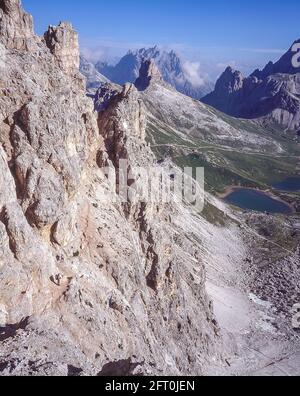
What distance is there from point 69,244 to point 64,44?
45.7 metres

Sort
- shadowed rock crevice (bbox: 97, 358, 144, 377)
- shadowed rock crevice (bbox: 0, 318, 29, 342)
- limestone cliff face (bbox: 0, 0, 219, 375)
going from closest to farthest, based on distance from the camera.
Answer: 1. shadowed rock crevice (bbox: 0, 318, 29, 342)
2. shadowed rock crevice (bbox: 97, 358, 144, 377)
3. limestone cliff face (bbox: 0, 0, 219, 375)

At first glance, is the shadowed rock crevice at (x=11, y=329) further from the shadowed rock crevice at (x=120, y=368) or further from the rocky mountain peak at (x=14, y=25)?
the rocky mountain peak at (x=14, y=25)

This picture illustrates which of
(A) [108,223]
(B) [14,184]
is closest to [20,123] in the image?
(B) [14,184]

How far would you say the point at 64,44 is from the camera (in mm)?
90062

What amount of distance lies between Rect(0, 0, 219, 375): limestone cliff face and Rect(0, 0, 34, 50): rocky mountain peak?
0.20 m

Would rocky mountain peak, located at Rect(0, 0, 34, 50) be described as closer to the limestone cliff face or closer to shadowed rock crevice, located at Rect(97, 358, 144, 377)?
the limestone cliff face

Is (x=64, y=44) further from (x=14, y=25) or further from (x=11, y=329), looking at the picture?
(x=11, y=329)

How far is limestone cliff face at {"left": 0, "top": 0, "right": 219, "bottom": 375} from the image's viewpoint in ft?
176

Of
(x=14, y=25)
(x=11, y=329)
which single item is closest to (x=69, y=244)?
(x=11, y=329)

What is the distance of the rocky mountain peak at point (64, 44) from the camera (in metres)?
88.8

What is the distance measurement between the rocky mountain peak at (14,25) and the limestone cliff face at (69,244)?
0.20m

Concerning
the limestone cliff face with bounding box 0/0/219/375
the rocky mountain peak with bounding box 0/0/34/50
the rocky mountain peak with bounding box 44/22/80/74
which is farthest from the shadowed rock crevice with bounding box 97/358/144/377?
the rocky mountain peak with bounding box 44/22/80/74
